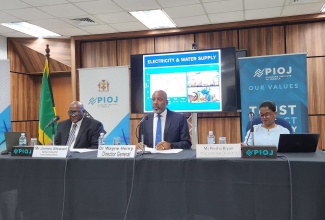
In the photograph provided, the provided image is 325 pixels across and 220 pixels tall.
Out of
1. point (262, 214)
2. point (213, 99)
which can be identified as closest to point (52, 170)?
point (262, 214)

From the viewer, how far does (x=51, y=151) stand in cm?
223

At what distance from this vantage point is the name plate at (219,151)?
191 centimetres

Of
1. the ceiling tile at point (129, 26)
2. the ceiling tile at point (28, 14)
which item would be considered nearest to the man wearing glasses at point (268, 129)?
A: the ceiling tile at point (129, 26)

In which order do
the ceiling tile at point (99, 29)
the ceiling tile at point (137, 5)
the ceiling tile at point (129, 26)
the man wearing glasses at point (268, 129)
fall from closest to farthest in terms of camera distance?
the man wearing glasses at point (268, 129)
the ceiling tile at point (137, 5)
the ceiling tile at point (129, 26)
the ceiling tile at point (99, 29)

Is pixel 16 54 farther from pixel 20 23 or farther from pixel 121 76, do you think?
pixel 121 76

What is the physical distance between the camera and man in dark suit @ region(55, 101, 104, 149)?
3221 mm

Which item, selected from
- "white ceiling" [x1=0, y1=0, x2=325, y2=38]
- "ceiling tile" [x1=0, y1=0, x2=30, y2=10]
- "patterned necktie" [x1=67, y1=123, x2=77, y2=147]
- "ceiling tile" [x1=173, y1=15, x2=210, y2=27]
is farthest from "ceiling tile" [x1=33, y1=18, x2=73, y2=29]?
"patterned necktie" [x1=67, y1=123, x2=77, y2=147]

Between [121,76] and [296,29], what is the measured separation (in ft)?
10.1

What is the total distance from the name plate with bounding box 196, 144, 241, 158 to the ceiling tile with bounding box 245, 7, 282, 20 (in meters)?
3.54

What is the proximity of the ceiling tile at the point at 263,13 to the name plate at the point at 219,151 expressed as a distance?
3.54 m

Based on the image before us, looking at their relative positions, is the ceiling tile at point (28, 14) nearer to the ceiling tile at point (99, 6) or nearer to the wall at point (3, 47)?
the ceiling tile at point (99, 6)

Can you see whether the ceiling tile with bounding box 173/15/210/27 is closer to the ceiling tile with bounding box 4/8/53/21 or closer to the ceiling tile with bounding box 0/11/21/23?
the ceiling tile with bounding box 4/8/53/21

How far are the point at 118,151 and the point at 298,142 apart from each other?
119 cm

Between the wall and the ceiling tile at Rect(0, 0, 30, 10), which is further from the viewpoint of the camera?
the wall
